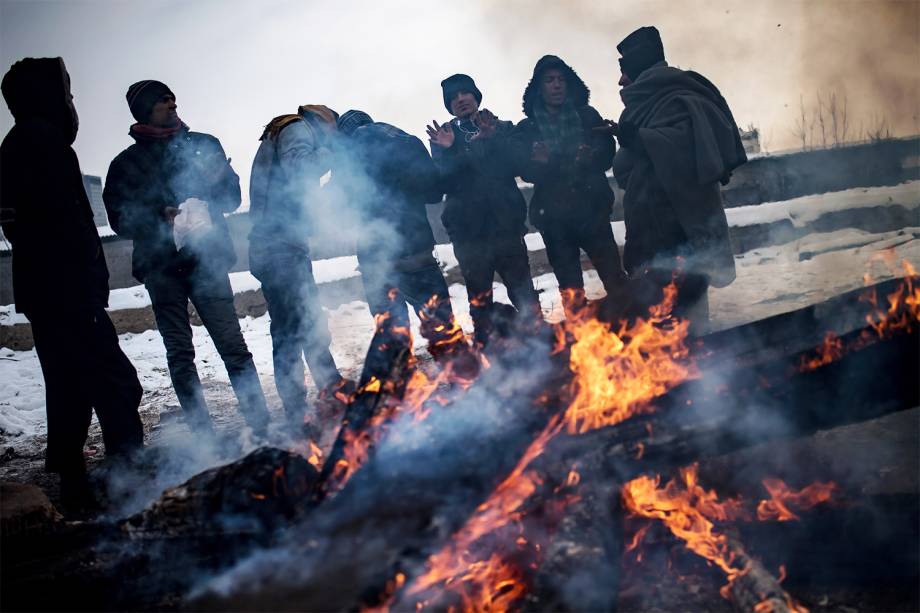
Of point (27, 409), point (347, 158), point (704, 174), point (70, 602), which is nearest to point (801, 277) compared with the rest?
point (704, 174)

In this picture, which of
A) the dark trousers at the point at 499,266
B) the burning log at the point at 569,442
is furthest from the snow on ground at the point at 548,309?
the burning log at the point at 569,442

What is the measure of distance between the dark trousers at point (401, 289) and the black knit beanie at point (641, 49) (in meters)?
2.61

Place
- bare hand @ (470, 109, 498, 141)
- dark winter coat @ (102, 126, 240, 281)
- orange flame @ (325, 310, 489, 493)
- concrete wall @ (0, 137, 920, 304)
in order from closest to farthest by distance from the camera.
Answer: orange flame @ (325, 310, 489, 493) < dark winter coat @ (102, 126, 240, 281) < bare hand @ (470, 109, 498, 141) < concrete wall @ (0, 137, 920, 304)

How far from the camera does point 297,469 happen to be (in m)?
2.49

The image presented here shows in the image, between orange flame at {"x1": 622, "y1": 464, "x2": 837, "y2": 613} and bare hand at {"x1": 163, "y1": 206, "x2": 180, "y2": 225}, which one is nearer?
orange flame at {"x1": 622, "y1": 464, "x2": 837, "y2": 613}

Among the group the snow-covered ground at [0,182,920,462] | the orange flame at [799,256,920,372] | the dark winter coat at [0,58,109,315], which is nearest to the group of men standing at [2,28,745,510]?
the dark winter coat at [0,58,109,315]

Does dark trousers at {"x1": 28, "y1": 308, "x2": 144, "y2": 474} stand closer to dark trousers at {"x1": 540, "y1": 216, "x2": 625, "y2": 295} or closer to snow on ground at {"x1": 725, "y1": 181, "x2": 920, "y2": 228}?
dark trousers at {"x1": 540, "y1": 216, "x2": 625, "y2": 295}

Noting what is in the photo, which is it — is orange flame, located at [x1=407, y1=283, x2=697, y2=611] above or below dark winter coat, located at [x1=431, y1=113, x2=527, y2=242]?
below

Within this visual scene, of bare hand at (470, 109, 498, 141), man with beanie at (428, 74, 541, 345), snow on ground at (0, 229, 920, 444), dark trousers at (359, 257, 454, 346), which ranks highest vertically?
bare hand at (470, 109, 498, 141)

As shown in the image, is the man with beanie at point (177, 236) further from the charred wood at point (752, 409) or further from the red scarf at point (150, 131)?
the charred wood at point (752, 409)

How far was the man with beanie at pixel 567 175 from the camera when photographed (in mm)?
5555

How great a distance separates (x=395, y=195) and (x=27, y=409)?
15.0 feet

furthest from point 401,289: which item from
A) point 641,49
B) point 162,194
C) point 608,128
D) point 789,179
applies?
point 789,179

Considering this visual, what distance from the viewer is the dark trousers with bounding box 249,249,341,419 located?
4.98 metres
